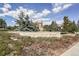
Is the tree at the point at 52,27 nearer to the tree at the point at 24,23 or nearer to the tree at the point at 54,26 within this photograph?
the tree at the point at 54,26

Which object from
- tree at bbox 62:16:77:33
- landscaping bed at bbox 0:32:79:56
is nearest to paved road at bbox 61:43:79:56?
landscaping bed at bbox 0:32:79:56

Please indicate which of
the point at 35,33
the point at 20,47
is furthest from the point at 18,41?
the point at 35,33

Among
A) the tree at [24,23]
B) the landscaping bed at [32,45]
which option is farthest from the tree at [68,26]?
the tree at [24,23]

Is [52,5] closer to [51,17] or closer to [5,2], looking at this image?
[51,17]

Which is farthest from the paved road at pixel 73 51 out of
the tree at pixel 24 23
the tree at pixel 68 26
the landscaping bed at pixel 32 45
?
the tree at pixel 24 23

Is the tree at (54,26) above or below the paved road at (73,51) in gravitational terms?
above

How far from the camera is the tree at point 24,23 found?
5.82 ft

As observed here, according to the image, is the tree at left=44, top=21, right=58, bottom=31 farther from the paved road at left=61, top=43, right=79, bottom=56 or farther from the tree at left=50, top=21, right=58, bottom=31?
the paved road at left=61, top=43, right=79, bottom=56

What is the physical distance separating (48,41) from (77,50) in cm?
27

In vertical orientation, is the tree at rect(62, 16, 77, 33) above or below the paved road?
above

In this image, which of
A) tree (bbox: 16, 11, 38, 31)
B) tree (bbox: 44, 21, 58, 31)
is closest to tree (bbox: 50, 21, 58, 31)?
tree (bbox: 44, 21, 58, 31)

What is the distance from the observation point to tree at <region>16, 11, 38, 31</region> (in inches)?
69.8

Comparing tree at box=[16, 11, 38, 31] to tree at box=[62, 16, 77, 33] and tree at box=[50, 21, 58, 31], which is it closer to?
tree at box=[50, 21, 58, 31]

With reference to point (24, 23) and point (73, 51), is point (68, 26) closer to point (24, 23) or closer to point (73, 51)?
point (73, 51)
